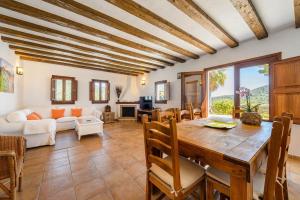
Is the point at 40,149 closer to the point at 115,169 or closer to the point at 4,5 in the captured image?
the point at 115,169

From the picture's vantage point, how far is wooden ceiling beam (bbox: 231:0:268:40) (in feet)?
5.97

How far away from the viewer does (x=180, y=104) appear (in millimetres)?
4805

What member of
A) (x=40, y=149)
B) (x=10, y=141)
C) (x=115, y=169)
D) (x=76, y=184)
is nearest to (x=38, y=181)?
(x=76, y=184)

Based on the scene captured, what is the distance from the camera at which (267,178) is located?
822 mm

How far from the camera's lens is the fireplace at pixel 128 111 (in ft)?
22.0

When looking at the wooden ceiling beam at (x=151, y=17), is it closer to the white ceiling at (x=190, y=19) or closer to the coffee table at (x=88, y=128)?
the white ceiling at (x=190, y=19)

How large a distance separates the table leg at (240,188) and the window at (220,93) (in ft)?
11.7

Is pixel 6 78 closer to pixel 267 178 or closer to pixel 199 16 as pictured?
pixel 199 16

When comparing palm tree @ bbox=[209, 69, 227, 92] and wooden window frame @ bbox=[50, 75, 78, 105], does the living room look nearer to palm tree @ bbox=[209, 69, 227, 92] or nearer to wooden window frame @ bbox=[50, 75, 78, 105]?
palm tree @ bbox=[209, 69, 227, 92]

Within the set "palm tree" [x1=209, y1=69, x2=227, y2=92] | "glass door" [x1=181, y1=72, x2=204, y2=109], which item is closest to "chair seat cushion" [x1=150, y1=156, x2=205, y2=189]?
"glass door" [x1=181, y1=72, x2=204, y2=109]

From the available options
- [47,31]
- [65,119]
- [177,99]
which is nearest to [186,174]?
[47,31]

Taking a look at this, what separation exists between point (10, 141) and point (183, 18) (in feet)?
9.82

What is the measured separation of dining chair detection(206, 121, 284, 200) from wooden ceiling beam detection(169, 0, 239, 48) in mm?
1829

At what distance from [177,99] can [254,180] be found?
395cm
